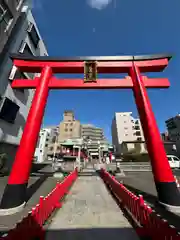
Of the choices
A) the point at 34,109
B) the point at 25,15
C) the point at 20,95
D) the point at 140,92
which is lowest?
the point at 34,109

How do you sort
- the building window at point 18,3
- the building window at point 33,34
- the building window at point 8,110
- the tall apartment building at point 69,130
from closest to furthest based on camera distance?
the building window at point 8,110 < the building window at point 18,3 < the building window at point 33,34 < the tall apartment building at point 69,130

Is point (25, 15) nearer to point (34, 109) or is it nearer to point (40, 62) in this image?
point (40, 62)

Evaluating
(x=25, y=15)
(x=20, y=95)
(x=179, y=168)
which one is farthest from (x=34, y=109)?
(x=179, y=168)

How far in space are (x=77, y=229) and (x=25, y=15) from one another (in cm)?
2149

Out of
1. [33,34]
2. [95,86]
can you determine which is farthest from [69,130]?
[95,86]

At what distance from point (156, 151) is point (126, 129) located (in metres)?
57.4

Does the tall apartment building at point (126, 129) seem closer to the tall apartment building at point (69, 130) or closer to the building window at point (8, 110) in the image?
the tall apartment building at point (69, 130)

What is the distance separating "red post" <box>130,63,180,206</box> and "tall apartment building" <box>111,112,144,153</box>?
50.5 meters

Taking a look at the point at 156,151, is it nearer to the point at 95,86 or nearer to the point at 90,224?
the point at 90,224

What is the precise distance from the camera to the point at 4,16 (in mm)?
12109

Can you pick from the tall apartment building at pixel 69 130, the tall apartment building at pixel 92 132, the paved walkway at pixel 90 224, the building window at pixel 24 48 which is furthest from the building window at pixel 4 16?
the tall apartment building at pixel 92 132

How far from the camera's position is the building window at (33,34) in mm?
16027

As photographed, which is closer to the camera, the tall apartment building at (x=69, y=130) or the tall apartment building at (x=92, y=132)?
the tall apartment building at (x=69, y=130)

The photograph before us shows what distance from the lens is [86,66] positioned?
7801mm
